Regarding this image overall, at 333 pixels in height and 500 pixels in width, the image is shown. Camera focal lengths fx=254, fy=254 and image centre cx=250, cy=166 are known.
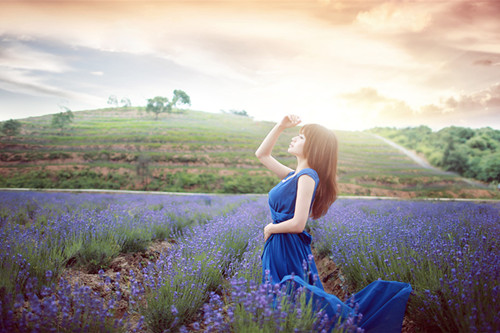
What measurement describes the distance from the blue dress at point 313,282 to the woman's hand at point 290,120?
1.43ft

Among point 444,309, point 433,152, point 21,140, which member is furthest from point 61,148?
point 433,152

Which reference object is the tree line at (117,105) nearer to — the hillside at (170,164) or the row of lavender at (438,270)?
the hillside at (170,164)

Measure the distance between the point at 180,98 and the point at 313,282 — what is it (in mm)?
29339

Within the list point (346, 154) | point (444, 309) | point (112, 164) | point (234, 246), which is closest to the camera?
point (444, 309)

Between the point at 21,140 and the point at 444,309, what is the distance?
1799cm

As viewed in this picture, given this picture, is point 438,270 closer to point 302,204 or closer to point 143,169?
point 302,204

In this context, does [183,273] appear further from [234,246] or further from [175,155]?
[175,155]

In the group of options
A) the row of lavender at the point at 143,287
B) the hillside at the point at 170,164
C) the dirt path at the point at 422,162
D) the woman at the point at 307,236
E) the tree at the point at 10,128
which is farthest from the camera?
the hillside at the point at 170,164

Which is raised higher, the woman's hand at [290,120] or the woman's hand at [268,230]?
the woman's hand at [290,120]

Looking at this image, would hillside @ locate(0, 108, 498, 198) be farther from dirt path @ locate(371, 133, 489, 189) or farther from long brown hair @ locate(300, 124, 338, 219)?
long brown hair @ locate(300, 124, 338, 219)

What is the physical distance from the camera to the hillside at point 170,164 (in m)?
12.6

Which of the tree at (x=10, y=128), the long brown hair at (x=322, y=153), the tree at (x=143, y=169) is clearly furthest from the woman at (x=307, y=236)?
the tree at (x=10, y=128)

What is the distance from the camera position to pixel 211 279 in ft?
5.91

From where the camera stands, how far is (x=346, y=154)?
20.9 metres
